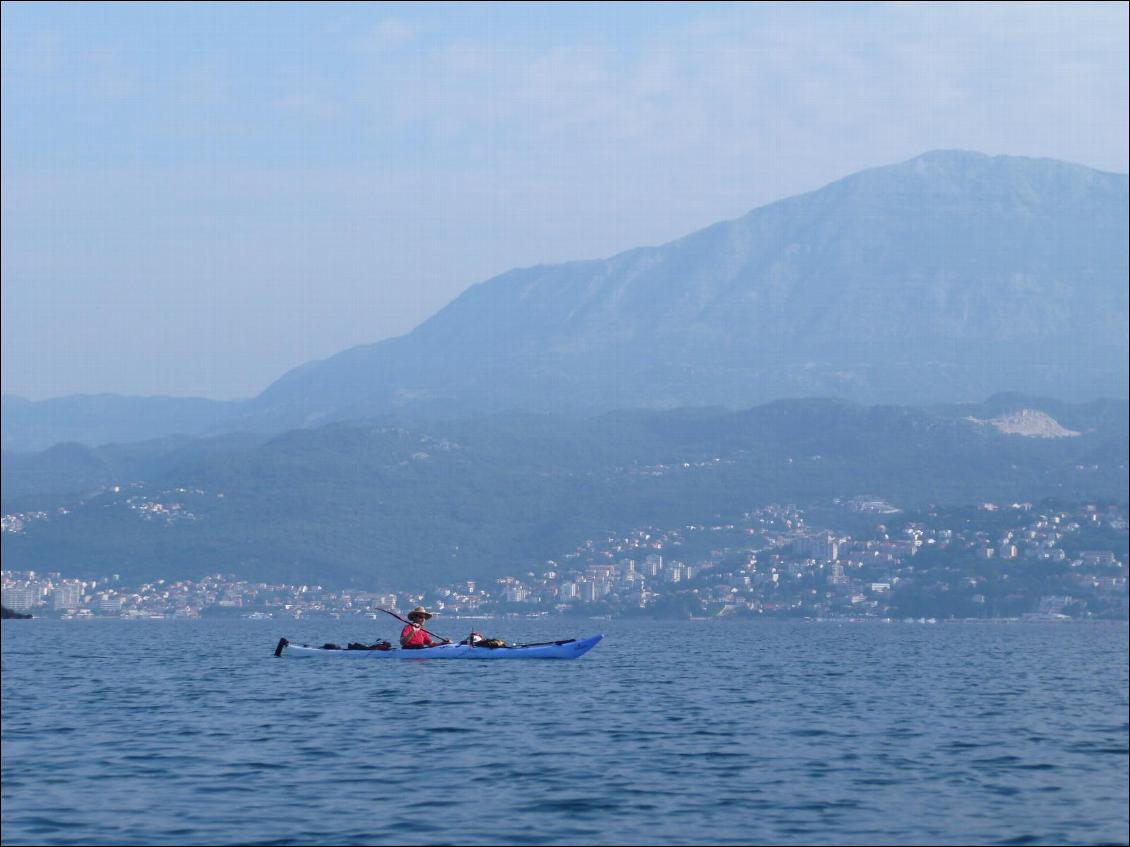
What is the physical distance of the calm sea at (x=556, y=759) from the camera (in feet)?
119

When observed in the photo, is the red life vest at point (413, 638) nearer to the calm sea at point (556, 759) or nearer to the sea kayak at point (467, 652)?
the sea kayak at point (467, 652)

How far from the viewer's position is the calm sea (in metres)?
36.3

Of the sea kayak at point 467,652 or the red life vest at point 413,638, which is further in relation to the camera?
the red life vest at point 413,638

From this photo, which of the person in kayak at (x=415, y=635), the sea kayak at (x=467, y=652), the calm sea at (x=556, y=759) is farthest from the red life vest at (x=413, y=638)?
the calm sea at (x=556, y=759)

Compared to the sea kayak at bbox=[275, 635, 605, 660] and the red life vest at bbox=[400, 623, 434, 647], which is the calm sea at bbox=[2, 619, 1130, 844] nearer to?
the sea kayak at bbox=[275, 635, 605, 660]

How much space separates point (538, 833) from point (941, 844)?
7527 millimetres

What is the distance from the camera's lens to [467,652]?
305 feet

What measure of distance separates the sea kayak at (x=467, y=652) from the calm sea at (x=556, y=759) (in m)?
5.23

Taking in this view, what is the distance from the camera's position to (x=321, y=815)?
3741 cm

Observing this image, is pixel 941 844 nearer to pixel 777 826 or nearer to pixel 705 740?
pixel 777 826

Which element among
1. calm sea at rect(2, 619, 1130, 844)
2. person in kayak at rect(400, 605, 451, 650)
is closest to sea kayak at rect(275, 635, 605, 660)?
person in kayak at rect(400, 605, 451, 650)

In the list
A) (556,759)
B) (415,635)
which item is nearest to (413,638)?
(415,635)

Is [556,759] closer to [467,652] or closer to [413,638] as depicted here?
[413,638]

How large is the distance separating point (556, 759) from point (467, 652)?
45.8 meters
